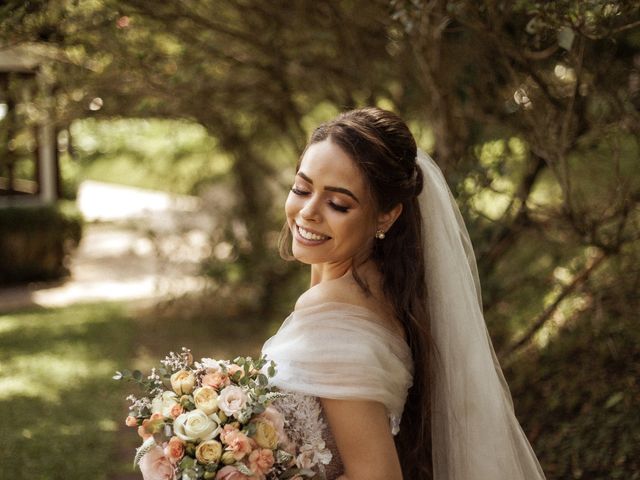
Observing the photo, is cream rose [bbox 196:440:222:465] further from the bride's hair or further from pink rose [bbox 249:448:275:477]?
the bride's hair

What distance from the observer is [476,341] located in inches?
102

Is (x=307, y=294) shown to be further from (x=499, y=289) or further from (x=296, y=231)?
(x=499, y=289)

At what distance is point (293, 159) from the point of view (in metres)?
9.12

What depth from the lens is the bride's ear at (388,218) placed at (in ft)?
8.19

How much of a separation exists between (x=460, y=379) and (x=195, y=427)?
850 mm

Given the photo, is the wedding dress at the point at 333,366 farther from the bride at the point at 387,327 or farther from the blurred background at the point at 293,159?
the blurred background at the point at 293,159

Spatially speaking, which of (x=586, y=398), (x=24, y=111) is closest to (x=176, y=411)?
(x=586, y=398)

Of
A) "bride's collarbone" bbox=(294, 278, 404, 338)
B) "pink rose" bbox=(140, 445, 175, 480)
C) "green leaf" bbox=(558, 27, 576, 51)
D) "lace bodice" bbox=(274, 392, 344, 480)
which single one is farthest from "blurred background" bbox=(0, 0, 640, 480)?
"pink rose" bbox=(140, 445, 175, 480)

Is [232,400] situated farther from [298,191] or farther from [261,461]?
[298,191]

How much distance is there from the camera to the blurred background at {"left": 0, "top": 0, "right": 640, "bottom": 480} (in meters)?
4.58

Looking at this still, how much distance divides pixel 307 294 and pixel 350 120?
53 centimetres

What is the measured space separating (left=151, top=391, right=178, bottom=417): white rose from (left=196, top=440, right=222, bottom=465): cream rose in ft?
0.49

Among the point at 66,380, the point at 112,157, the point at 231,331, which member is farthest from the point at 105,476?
the point at 112,157

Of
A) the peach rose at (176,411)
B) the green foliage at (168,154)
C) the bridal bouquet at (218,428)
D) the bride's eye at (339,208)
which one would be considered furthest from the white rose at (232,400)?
the green foliage at (168,154)
